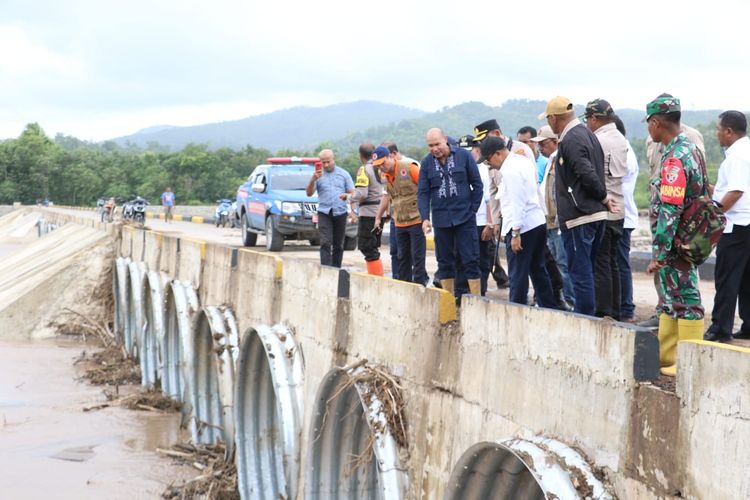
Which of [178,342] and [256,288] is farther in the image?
[178,342]

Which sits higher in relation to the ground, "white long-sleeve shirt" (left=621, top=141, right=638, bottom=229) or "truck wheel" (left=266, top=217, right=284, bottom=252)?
"white long-sleeve shirt" (left=621, top=141, right=638, bottom=229)

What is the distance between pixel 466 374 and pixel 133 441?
8479 millimetres

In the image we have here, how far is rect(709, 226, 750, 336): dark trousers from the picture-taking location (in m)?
6.43

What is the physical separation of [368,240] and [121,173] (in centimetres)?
7046

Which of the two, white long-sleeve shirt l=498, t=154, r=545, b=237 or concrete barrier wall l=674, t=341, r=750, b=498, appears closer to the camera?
concrete barrier wall l=674, t=341, r=750, b=498

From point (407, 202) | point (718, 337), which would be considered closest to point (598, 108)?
point (718, 337)

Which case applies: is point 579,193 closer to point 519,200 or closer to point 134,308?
point 519,200

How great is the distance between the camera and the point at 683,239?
16.8 ft

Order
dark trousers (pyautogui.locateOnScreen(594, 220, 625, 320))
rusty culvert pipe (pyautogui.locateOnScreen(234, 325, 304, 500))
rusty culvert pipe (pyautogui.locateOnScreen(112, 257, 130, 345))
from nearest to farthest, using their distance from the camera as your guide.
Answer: dark trousers (pyautogui.locateOnScreen(594, 220, 625, 320)) → rusty culvert pipe (pyautogui.locateOnScreen(234, 325, 304, 500)) → rusty culvert pipe (pyautogui.locateOnScreen(112, 257, 130, 345))

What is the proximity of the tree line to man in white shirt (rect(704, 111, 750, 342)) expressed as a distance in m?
64.0

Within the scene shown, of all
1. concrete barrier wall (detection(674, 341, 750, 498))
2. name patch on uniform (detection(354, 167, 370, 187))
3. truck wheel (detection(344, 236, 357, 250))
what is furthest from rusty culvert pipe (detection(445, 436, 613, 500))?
truck wheel (detection(344, 236, 357, 250))

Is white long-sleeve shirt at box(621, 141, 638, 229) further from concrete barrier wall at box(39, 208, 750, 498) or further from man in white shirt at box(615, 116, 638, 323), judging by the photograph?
concrete barrier wall at box(39, 208, 750, 498)

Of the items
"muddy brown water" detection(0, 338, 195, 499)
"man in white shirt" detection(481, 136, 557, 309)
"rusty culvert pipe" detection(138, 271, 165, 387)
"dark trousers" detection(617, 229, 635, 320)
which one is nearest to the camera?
"man in white shirt" detection(481, 136, 557, 309)

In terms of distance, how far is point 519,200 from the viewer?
24.6 feet
